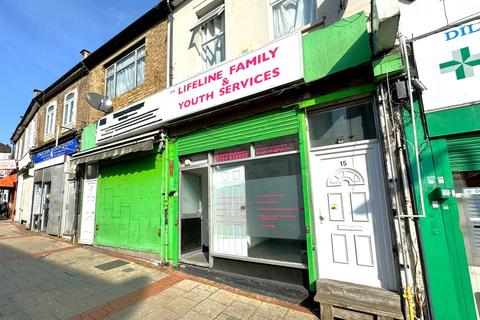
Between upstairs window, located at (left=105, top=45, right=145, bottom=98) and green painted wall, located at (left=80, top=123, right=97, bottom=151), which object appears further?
green painted wall, located at (left=80, top=123, right=97, bottom=151)

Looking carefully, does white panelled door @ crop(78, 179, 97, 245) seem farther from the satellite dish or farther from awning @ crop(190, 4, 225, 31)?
awning @ crop(190, 4, 225, 31)

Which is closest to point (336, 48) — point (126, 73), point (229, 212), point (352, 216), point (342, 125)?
point (342, 125)

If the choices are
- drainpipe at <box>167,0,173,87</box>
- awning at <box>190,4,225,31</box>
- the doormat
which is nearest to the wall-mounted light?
awning at <box>190,4,225,31</box>

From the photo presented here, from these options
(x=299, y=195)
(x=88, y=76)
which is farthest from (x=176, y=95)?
(x=88, y=76)

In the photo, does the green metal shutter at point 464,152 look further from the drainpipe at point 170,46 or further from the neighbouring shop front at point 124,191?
the drainpipe at point 170,46

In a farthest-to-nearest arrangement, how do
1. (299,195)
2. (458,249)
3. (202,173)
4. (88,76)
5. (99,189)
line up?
(88,76), (99,189), (202,173), (299,195), (458,249)

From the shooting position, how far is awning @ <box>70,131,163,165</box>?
6582 mm

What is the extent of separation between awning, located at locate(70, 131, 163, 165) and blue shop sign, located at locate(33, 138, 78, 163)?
1.21 metres

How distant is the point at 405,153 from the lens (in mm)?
3486

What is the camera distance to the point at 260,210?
4957 mm

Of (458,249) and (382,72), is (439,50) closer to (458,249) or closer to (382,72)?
(382,72)

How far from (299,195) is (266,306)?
6.50 feet

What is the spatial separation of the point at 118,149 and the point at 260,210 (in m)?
5.07

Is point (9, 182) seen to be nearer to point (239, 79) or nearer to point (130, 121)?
point (130, 121)
